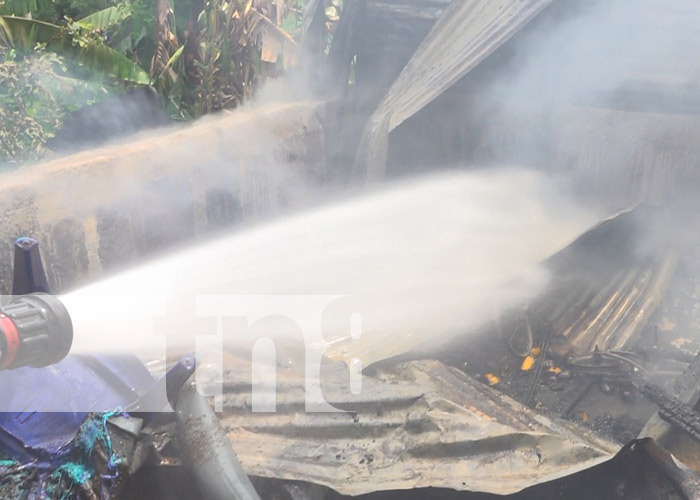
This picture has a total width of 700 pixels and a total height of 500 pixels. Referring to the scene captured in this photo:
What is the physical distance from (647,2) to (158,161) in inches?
194

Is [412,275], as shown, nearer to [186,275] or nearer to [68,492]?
[186,275]

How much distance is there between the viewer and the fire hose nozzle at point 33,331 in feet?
9.36

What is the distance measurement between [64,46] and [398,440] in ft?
17.3

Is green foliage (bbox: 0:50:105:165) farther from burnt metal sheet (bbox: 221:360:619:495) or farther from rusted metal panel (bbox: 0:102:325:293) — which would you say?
burnt metal sheet (bbox: 221:360:619:495)

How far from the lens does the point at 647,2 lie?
6625mm

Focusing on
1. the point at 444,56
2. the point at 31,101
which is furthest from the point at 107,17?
the point at 444,56

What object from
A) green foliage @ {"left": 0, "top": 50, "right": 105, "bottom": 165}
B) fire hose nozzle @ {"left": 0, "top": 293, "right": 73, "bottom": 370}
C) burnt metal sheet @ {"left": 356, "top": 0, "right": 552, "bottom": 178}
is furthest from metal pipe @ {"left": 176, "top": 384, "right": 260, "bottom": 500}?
burnt metal sheet @ {"left": 356, "top": 0, "right": 552, "bottom": 178}

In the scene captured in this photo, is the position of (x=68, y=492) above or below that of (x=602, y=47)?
below

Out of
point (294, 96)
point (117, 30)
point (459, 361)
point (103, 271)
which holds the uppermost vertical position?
point (117, 30)

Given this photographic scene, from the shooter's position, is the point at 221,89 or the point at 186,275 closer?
the point at 186,275

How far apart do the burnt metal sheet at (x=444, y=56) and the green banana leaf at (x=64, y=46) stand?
2.52 metres

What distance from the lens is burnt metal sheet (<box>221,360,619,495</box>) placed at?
3.39 meters

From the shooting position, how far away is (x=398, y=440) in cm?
371

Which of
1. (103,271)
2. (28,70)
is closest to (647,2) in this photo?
(103,271)
